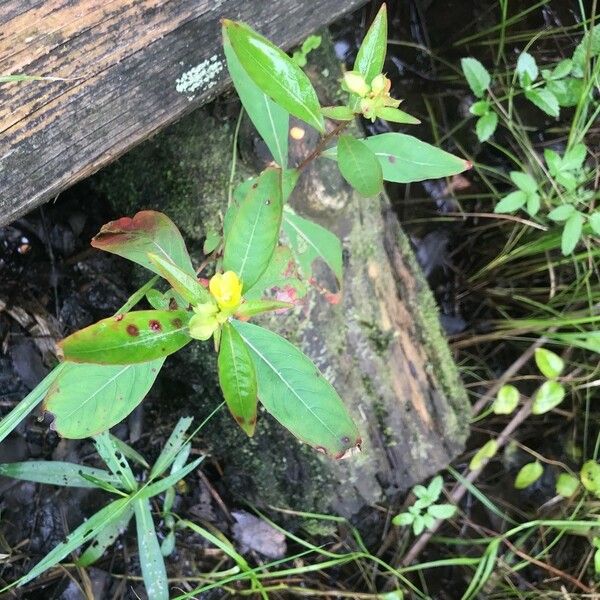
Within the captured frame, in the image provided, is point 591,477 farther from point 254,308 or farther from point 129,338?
point 129,338

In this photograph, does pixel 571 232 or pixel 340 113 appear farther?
pixel 571 232

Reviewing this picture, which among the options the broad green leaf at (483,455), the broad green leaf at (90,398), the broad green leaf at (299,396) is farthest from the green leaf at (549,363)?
the broad green leaf at (90,398)

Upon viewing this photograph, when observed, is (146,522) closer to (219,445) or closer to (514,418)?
(219,445)

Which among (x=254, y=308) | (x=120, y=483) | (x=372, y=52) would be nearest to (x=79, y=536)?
(x=120, y=483)

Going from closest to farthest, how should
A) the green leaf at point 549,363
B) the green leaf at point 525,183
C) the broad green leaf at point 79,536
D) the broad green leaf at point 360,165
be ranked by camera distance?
the broad green leaf at point 360,165 → the broad green leaf at point 79,536 → the green leaf at point 525,183 → the green leaf at point 549,363

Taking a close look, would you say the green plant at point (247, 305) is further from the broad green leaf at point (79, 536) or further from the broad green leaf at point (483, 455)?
the broad green leaf at point (483, 455)

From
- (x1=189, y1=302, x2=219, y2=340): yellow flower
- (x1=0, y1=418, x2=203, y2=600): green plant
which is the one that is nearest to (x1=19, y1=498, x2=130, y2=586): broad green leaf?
(x1=0, y1=418, x2=203, y2=600): green plant

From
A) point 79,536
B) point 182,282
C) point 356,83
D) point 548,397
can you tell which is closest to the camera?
point 182,282
